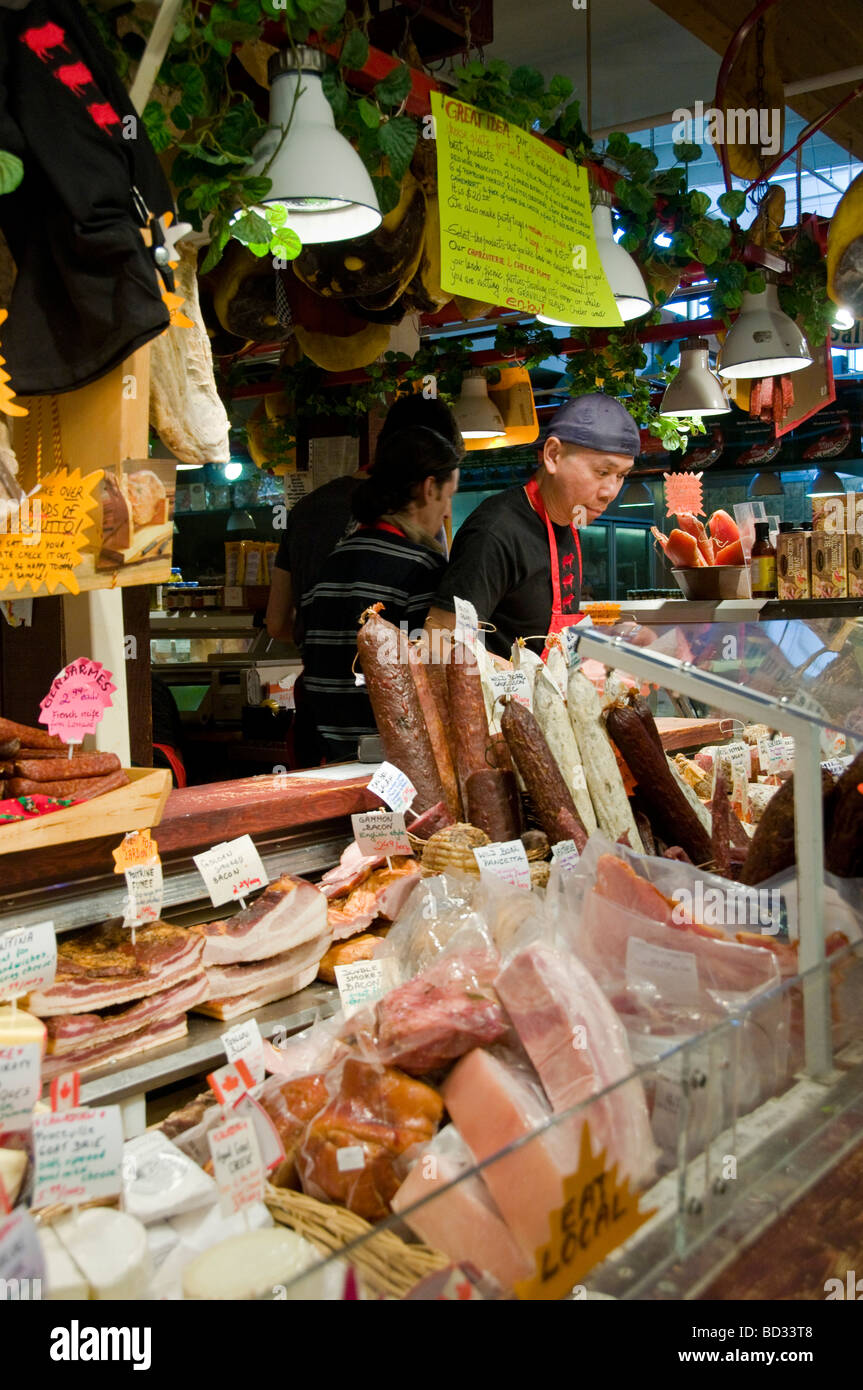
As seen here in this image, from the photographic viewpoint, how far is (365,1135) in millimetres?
1617

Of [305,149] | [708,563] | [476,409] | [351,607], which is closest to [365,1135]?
[305,149]

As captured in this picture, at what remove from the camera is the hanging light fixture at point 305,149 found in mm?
2537

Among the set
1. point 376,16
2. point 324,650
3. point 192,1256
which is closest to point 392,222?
point 376,16

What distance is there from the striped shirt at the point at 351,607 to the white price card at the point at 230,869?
69.5 inches

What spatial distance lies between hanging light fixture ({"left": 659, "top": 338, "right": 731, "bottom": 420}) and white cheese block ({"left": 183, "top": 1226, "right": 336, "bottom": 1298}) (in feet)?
19.2

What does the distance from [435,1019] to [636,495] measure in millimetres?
15153

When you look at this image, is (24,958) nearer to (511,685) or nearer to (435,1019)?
(435,1019)

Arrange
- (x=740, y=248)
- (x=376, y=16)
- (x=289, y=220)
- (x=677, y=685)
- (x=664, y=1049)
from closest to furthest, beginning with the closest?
1. (x=664, y=1049)
2. (x=677, y=685)
3. (x=289, y=220)
4. (x=376, y=16)
5. (x=740, y=248)

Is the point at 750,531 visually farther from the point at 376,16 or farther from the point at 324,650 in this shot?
the point at 376,16

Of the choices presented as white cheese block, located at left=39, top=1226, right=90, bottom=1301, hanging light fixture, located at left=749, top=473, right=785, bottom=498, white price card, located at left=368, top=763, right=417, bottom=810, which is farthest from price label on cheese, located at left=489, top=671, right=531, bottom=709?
hanging light fixture, located at left=749, top=473, right=785, bottom=498

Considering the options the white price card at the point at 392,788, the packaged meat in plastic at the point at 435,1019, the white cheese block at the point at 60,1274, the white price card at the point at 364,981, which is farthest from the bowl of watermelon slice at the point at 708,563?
the white cheese block at the point at 60,1274

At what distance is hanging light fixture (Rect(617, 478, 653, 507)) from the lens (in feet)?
52.3

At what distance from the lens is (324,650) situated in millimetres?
4352
